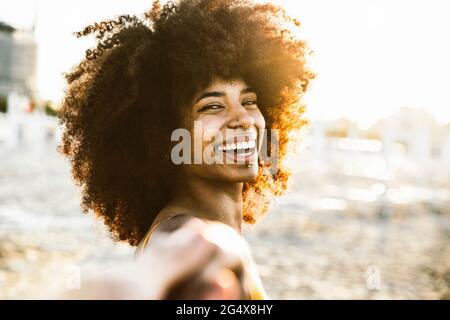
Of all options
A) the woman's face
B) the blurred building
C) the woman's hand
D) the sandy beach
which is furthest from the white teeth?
the blurred building

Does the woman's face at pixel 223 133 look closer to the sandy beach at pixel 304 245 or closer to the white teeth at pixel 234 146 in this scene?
the white teeth at pixel 234 146

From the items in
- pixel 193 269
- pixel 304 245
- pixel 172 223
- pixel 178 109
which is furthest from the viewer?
pixel 304 245

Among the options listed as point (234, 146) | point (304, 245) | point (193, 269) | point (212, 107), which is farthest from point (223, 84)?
point (304, 245)

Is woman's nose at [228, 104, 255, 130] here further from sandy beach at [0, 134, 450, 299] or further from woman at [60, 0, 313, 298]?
sandy beach at [0, 134, 450, 299]

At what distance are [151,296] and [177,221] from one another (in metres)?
0.23

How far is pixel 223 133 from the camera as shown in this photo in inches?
69.2

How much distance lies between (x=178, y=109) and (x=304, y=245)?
635 cm

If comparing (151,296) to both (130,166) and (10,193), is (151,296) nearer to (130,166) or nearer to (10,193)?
(130,166)

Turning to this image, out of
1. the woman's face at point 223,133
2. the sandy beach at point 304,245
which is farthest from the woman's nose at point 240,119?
the sandy beach at point 304,245

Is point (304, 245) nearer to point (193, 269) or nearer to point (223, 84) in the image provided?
point (223, 84)

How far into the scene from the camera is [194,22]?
6.21 ft

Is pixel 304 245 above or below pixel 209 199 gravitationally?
below

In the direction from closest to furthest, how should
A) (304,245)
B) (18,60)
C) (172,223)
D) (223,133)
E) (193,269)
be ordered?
(193,269) → (172,223) → (223,133) → (304,245) → (18,60)

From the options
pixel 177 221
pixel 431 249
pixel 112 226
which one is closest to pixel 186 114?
pixel 177 221
